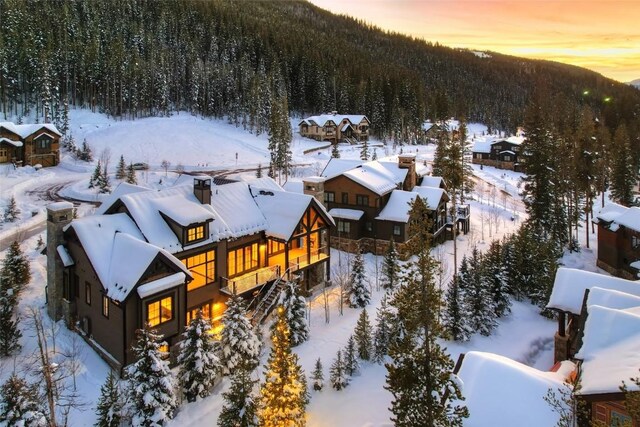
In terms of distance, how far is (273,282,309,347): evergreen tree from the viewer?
22719 millimetres

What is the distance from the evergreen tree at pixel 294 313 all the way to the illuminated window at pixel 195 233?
5453 mm

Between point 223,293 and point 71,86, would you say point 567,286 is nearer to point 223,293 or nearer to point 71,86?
point 223,293

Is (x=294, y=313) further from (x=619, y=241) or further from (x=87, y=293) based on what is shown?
(x=619, y=241)

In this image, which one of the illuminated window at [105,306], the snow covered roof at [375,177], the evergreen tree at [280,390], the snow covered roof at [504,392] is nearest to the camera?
the snow covered roof at [504,392]

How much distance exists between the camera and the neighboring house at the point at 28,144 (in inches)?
2260

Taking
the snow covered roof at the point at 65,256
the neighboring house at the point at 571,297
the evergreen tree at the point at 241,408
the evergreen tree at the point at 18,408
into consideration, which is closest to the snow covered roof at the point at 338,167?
the neighboring house at the point at 571,297

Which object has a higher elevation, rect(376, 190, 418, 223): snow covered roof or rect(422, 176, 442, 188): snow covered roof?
rect(422, 176, 442, 188): snow covered roof

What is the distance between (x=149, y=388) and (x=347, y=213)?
2700cm

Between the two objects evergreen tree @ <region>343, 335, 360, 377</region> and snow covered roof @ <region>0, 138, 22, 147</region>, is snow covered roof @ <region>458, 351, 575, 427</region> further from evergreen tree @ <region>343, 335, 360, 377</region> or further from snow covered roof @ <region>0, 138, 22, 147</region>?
snow covered roof @ <region>0, 138, 22, 147</region>

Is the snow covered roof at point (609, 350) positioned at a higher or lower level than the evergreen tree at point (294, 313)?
higher

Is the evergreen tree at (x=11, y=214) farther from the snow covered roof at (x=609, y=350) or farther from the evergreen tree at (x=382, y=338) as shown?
the snow covered roof at (x=609, y=350)

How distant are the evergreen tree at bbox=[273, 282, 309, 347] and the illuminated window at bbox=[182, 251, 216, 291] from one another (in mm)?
4405

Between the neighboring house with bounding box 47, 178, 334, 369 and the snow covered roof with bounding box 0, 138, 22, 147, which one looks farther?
the snow covered roof with bounding box 0, 138, 22, 147

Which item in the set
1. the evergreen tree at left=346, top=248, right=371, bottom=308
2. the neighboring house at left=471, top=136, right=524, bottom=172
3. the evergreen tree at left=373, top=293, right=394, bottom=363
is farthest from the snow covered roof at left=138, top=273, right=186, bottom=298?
the neighboring house at left=471, top=136, right=524, bottom=172
